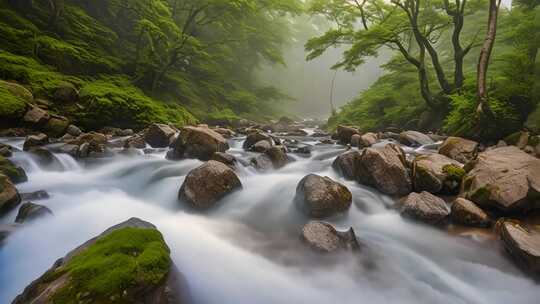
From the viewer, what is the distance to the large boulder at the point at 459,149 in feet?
21.9

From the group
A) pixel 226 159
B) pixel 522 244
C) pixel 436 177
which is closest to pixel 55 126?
pixel 226 159

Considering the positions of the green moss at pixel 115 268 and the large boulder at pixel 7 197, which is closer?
the green moss at pixel 115 268

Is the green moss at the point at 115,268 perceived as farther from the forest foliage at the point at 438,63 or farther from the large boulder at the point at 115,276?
the forest foliage at the point at 438,63

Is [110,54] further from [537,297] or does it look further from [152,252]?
[537,297]

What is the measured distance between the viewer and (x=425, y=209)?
4.30 meters

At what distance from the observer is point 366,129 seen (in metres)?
15.4


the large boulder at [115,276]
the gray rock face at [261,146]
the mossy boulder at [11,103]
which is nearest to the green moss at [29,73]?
the mossy boulder at [11,103]

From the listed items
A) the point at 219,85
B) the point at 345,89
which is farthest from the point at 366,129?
the point at 345,89

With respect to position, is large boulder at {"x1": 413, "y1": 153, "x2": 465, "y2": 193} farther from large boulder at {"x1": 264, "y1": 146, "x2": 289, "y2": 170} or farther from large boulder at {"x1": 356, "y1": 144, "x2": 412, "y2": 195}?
large boulder at {"x1": 264, "y1": 146, "x2": 289, "y2": 170}

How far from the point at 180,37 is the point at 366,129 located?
10377mm

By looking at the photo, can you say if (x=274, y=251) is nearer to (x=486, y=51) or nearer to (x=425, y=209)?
(x=425, y=209)

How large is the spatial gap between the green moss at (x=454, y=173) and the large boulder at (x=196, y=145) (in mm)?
5248

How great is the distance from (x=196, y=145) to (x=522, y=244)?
260 inches

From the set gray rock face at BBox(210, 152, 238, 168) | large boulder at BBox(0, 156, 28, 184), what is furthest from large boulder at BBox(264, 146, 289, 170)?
large boulder at BBox(0, 156, 28, 184)
